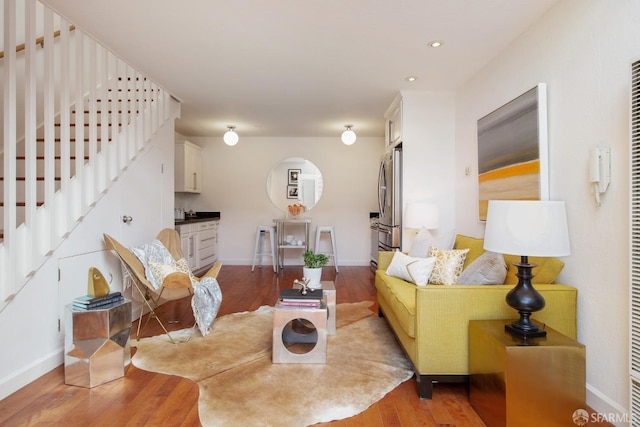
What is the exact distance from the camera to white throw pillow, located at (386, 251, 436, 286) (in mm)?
2734

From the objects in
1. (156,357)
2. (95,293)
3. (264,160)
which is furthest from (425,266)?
(264,160)

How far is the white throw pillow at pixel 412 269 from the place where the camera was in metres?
2.73

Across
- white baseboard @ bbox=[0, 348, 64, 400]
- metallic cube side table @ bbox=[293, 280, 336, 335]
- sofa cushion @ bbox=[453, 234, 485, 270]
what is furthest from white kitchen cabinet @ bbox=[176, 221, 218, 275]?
sofa cushion @ bbox=[453, 234, 485, 270]

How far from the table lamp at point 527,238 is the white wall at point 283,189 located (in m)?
4.85

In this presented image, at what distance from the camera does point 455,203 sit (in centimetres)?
402

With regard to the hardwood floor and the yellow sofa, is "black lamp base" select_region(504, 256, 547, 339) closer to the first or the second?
the yellow sofa

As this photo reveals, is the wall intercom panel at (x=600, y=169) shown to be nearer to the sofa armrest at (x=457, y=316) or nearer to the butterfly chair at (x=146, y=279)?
the sofa armrest at (x=457, y=316)

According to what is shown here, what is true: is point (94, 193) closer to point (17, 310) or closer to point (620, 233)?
point (17, 310)

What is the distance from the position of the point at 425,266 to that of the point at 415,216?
1096 mm

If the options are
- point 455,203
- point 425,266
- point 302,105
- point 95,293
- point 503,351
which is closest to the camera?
point 503,351

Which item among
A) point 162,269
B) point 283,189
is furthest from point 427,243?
point 283,189

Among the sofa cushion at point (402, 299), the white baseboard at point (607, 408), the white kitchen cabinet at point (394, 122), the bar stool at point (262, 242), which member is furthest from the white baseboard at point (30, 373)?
the white kitchen cabinet at point (394, 122)

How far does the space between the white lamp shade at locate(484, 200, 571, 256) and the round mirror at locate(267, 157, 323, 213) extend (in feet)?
16.5

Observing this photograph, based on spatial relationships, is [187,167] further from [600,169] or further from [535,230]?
[600,169]
